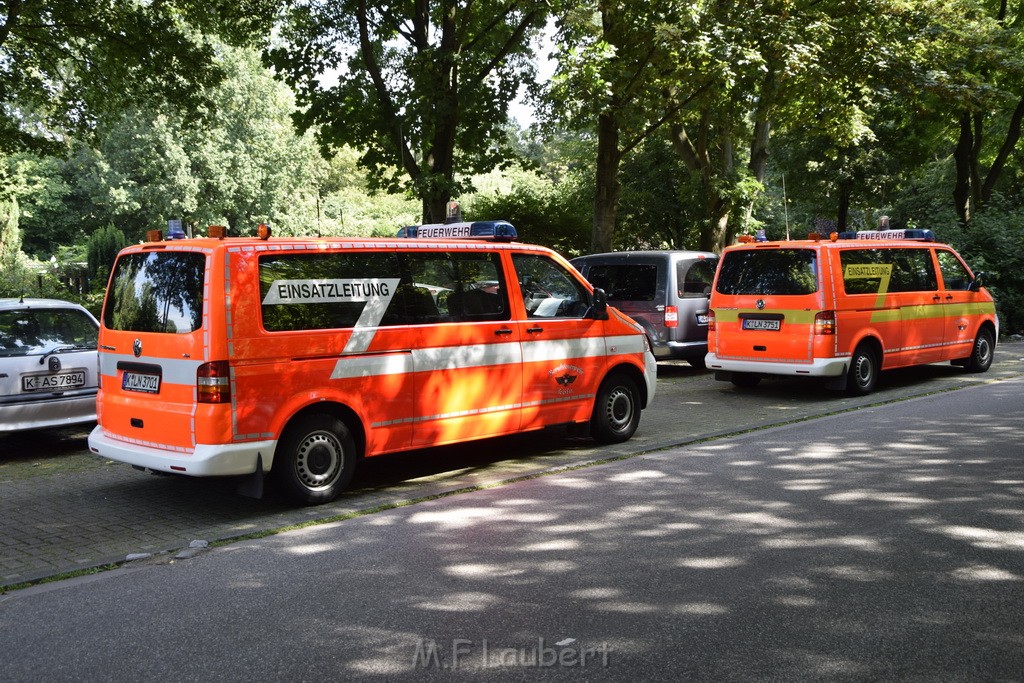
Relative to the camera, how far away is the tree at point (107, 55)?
2023 cm

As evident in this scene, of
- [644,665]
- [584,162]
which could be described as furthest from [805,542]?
[584,162]

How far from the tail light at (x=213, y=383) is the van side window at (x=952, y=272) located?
35.0 feet

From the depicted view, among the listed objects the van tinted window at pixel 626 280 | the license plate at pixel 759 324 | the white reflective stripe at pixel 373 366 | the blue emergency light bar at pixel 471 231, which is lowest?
the white reflective stripe at pixel 373 366

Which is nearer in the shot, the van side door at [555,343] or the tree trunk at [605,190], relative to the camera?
the van side door at [555,343]

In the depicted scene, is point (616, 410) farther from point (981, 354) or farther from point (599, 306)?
point (981, 354)

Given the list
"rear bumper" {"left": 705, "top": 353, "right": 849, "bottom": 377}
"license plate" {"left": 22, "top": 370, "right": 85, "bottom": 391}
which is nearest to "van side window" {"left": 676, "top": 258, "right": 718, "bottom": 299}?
"rear bumper" {"left": 705, "top": 353, "right": 849, "bottom": 377}

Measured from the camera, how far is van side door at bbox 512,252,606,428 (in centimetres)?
858

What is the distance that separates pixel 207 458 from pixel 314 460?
0.83 m

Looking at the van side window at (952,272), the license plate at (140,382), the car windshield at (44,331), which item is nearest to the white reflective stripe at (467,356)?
the license plate at (140,382)

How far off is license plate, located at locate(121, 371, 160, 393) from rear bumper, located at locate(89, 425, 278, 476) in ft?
1.32

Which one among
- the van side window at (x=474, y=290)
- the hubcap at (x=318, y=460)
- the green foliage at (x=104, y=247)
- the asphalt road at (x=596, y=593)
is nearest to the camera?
the asphalt road at (x=596, y=593)

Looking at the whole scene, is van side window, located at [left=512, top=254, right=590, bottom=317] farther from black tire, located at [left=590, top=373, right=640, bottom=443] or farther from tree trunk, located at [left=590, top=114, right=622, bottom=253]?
tree trunk, located at [left=590, top=114, right=622, bottom=253]

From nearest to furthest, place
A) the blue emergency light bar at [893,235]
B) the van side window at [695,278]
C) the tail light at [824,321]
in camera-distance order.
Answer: the tail light at [824,321] < the blue emergency light bar at [893,235] < the van side window at [695,278]

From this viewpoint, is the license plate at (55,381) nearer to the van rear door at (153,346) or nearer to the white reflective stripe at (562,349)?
the van rear door at (153,346)
